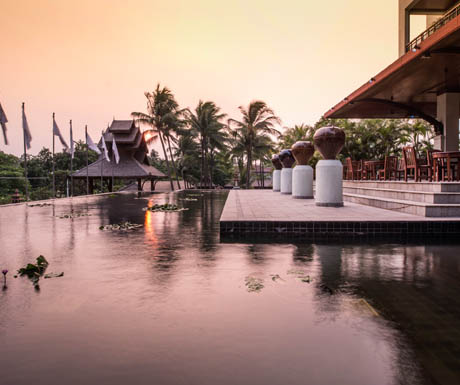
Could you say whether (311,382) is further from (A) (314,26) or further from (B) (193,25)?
(A) (314,26)

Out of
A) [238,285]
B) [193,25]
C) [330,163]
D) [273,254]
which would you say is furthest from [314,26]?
[238,285]

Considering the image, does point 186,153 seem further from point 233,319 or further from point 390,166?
point 233,319

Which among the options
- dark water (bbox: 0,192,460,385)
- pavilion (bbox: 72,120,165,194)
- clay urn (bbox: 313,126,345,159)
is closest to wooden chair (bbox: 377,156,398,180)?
clay urn (bbox: 313,126,345,159)

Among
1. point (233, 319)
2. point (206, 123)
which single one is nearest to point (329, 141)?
point (233, 319)

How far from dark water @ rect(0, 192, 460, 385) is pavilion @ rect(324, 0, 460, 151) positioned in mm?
6763

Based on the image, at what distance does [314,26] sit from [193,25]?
6112mm

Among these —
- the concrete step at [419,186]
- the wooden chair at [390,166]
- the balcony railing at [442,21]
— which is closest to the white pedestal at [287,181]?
the concrete step at [419,186]

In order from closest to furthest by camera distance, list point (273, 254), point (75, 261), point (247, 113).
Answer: point (75, 261), point (273, 254), point (247, 113)

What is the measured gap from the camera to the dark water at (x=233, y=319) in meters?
2.06

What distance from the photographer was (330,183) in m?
10.1

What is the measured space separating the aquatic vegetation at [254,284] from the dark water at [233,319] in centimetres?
5

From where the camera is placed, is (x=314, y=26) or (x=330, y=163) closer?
(x=330, y=163)

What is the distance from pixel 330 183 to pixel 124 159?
31.1m

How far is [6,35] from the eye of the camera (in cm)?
1944
